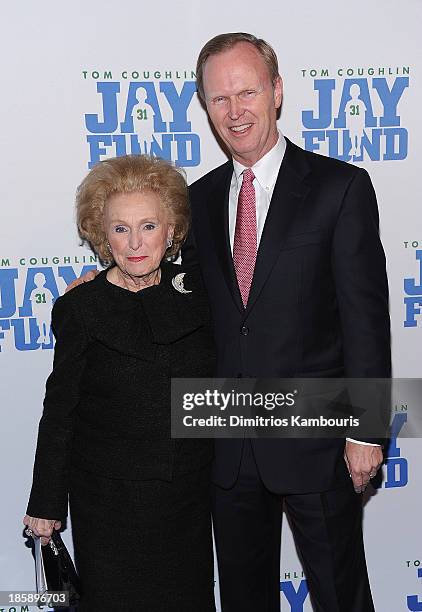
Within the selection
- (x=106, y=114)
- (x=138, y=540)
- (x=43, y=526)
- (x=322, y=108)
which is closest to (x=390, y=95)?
(x=322, y=108)

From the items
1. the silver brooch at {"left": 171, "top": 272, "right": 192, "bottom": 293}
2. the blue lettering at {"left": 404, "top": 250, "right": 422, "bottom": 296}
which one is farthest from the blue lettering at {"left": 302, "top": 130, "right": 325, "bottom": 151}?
the silver brooch at {"left": 171, "top": 272, "right": 192, "bottom": 293}

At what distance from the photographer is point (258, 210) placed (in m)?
2.50

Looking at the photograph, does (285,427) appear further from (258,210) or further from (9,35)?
(9,35)

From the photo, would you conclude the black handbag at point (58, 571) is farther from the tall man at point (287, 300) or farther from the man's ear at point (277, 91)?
the man's ear at point (277, 91)

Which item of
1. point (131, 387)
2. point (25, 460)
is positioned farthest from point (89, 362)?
point (25, 460)

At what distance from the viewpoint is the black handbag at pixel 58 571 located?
2422 mm

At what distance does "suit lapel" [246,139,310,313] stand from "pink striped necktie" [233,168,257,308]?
5 cm

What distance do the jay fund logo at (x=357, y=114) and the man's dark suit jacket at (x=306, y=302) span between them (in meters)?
0.52

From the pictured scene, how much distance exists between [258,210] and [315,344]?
43 centimetres

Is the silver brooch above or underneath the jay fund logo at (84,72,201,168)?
underneath

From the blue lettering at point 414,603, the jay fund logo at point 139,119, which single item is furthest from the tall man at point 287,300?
the blue lettering at point 414,603

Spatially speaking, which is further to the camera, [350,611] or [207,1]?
[207,1]

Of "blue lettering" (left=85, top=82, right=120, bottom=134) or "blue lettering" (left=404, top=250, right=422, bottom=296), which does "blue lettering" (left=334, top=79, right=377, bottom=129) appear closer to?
"blue lettering" (left=404, top=250, right=422, bottom=296)

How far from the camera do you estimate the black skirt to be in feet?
7.99
